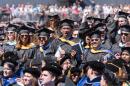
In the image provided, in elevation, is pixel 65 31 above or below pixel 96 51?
above

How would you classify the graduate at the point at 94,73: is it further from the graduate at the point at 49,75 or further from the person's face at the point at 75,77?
the person's face at the point at 75,77

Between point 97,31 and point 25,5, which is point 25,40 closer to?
point 97,31

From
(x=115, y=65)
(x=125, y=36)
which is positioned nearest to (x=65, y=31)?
(x=125, y=36)

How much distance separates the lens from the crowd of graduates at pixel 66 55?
8727mm

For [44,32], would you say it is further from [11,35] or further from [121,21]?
[121,21]

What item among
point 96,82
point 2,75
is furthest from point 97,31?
point 96,82

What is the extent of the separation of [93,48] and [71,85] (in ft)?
7.61

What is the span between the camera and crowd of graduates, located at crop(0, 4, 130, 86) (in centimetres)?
Result: 873

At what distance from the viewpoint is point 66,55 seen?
10.5 metres

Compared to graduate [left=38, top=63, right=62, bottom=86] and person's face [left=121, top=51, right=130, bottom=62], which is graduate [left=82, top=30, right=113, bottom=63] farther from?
graduate [left=38, top=63, right=62, bottom=86]

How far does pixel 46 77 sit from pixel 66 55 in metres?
2.00

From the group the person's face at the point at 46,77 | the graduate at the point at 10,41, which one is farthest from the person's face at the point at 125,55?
the graduate at the point at 10,41

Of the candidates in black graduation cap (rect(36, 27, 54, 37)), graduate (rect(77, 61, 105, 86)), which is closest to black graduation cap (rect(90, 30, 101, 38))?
black graduation cap (rect(36, 27, 54, 37))

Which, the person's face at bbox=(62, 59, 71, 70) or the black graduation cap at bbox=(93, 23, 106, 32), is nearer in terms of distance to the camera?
the person's face at bbox=(62, 59, 71, 70)
